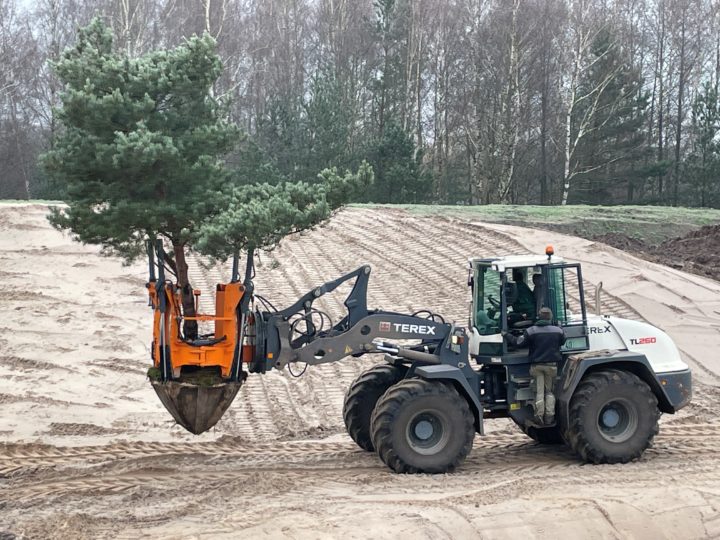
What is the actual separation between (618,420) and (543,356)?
1200 millimetres

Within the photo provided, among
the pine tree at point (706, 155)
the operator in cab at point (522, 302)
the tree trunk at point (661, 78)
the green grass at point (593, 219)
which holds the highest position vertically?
the tree trunk at point (661, 78)

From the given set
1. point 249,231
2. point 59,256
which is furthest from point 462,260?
point 249,231

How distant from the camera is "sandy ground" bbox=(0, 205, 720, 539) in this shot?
838cm

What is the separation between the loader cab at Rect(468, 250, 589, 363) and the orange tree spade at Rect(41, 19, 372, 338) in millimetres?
2074

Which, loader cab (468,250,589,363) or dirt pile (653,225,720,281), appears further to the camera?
dirt pile (653,225,720,281)

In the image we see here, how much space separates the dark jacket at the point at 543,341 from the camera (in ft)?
33.8

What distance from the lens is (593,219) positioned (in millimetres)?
25953

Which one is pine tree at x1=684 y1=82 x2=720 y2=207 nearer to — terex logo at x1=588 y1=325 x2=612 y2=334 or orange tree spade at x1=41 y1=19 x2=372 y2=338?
terex logo at x1=588 y1=325 x2=612 y2=334

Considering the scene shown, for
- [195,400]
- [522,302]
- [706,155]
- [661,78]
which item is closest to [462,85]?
[661,78]

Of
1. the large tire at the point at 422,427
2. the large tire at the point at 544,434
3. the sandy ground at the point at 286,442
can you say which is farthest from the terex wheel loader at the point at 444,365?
the sandy ground at the point at 286,442

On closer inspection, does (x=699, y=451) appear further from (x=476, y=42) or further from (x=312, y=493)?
(x=476, y=42)

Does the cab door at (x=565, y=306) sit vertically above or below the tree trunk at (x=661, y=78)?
below

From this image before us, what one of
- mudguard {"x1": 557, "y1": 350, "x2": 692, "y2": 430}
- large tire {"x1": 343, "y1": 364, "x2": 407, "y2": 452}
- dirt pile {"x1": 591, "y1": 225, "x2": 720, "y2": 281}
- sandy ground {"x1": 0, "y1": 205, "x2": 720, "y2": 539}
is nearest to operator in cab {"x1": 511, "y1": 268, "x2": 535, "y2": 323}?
mudguard {"x1": 557, "y1": 350, "x2": 692, "y2": 430}

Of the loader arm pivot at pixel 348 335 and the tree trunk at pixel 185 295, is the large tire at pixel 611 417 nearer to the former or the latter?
the loader arm pivot at pixel 348 335
